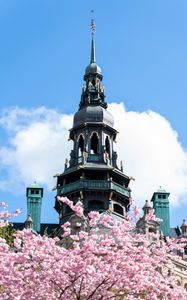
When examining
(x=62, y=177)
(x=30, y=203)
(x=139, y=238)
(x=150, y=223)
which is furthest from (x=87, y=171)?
(x=139, y=238)

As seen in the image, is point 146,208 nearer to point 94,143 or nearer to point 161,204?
point 94,143

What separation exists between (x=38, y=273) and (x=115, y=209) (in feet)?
145

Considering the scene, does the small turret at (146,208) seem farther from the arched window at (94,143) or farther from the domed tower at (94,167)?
the arched window at (94,143)

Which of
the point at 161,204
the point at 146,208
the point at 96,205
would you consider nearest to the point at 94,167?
the point at 96,205

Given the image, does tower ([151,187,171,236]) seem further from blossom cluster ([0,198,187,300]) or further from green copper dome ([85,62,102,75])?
blossom cluster ([0,198,187,300])

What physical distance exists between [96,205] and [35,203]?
18.1 m

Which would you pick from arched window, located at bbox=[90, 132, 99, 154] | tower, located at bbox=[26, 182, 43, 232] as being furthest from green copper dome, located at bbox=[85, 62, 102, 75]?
tower, located at bbox=[26, 182, 43, 232]

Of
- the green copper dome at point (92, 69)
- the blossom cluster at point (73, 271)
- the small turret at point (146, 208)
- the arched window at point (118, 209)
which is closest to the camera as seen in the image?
the blossom cluster at point (73, 271)

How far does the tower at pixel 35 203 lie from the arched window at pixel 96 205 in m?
13.7

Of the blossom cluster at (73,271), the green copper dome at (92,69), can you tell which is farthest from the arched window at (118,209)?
the blossom cluster at (73,271)

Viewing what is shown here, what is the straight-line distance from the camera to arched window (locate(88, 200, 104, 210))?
205ft

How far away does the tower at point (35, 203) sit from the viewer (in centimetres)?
7570

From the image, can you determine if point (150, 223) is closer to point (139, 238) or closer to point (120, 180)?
point (120, 180)

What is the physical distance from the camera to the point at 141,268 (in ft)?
68.1
